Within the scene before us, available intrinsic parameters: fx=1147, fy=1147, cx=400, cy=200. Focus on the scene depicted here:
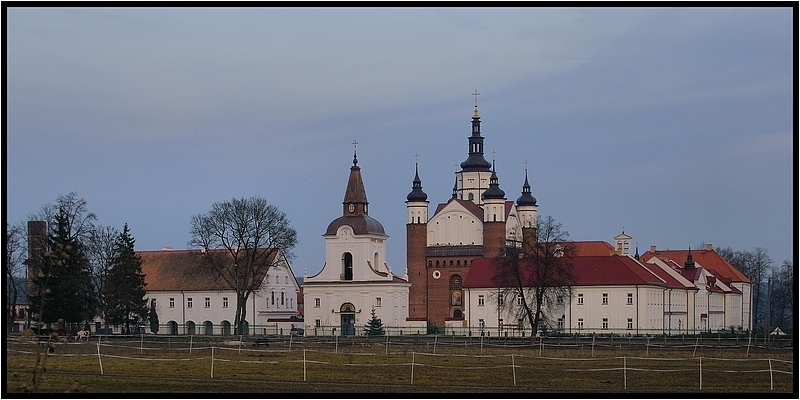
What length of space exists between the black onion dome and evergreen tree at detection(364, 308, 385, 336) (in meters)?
7.82

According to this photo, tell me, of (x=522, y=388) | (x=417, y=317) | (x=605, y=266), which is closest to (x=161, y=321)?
(x=417, y=317)

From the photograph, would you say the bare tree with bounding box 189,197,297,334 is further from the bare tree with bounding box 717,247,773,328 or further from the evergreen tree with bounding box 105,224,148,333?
the bare tree with bounding box 717,247,773,328

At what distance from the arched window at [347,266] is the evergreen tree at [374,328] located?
6.23 meters

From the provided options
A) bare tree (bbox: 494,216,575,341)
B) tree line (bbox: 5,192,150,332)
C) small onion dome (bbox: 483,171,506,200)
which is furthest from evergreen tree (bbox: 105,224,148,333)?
small onion dome (bbox: 483,171,506,200)

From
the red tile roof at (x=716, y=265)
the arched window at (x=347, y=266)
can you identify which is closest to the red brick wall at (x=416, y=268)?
the arched window at (x=347, y=266)

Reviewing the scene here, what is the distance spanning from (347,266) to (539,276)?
23.0 m

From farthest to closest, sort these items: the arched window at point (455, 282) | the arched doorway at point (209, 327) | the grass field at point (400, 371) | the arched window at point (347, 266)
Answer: the arched window at point (455, 282), the arched doorway at point (209, 327), the arched window at point (347, 266), the grass field at point (400, 371)

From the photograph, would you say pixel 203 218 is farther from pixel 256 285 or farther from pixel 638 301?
pixel 638 301

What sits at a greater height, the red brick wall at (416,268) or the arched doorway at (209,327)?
the red brick wall at (416,268)

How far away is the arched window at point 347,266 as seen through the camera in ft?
277

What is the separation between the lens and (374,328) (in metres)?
73.1

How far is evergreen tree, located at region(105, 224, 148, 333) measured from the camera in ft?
227

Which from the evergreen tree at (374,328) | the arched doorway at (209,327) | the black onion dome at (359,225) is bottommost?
the arched doorway at (209,327)

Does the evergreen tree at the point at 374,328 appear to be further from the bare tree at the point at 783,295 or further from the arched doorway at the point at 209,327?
the bare tree at the point at 783,295
